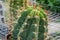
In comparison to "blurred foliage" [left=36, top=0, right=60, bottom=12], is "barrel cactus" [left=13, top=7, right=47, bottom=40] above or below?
above

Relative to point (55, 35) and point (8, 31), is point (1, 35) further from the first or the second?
point (55, 35)

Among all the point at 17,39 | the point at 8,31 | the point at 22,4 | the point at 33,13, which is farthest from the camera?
the point at 22,4

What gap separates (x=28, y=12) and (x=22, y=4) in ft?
A: 2.41

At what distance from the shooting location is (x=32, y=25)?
2.08 meters

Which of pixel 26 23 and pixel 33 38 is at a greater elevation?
pixel 26 23

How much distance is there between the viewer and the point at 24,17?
213 cm

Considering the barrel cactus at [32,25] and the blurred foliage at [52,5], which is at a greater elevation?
the barrel cactus at [32,25]

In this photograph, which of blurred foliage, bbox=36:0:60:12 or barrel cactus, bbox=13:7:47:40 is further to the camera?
blurred foliage, bbox=36:0:60:12

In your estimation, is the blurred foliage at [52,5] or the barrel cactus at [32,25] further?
the blurred foliage at [52,5]

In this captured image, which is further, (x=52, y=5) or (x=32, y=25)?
(x=52, y=5)

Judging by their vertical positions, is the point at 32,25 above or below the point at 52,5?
above

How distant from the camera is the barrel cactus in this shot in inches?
81.8

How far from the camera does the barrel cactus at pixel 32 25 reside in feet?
6.82

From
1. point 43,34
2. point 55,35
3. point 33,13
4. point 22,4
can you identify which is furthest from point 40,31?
point 22,4
